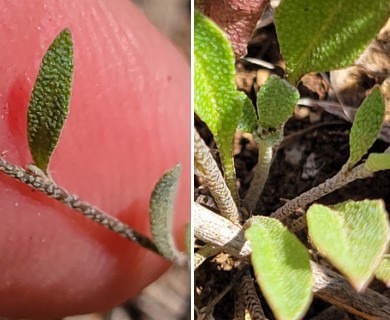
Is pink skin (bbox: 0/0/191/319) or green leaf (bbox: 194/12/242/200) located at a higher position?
green leaf (bbox: 194/12/242/200)

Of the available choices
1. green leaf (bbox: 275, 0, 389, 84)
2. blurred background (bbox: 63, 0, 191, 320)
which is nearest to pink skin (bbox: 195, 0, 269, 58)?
green leaf (bbox: 275, 0, 389, 84)

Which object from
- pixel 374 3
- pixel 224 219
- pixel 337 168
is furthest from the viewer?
pixel 337 168

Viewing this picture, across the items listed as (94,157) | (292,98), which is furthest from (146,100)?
(292,98)

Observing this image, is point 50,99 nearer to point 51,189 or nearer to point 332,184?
point 51,189

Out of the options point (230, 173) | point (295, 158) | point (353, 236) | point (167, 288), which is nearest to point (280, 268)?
point (353, 236)

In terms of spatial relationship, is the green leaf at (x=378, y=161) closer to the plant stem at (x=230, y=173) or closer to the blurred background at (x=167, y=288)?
the plant stem at (x=230, y=173)

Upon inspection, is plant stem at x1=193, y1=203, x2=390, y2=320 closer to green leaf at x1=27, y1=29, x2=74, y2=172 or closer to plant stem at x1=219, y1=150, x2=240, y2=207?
plant stem at x1=219, y1=150, x2=240, y2=207

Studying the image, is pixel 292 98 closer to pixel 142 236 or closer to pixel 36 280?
pixel 142 236
